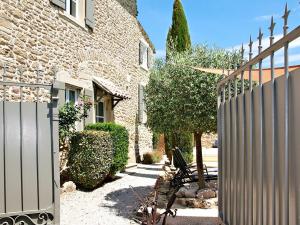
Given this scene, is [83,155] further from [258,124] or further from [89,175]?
[258,124]

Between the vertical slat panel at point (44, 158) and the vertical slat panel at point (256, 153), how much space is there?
85.2 inches

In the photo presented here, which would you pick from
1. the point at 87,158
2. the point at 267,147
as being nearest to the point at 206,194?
the point at 87,158

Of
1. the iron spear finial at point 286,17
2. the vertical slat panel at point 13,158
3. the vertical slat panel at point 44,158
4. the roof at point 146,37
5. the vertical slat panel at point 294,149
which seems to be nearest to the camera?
the vertical slat panel at point 294,149

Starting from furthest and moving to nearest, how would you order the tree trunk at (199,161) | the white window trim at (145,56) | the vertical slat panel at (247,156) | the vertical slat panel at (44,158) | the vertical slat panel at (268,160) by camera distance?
1. the white window trim at (145,56)
2. the tree trunk at (199,161)
3. the vertical slat panel at (44,158)
4. the vertical slat panel at (247,156)
5. the vertical slat panel at (268,160)

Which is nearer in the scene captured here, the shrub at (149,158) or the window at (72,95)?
the window at (72,95)

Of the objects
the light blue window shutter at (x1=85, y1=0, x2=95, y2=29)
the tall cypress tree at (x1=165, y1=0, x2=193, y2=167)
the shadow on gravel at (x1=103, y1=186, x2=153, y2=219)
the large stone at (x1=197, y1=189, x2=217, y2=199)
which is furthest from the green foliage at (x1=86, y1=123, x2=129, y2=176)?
the tall cypress tree at (x1=165, y1=0, x2=193, y2=167)

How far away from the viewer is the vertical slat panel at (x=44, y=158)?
12.8ft

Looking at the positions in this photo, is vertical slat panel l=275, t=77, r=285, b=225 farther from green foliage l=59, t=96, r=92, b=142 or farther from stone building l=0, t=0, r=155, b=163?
green foliage l=59, t=96, r=92, b=142

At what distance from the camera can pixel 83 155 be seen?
8547mm

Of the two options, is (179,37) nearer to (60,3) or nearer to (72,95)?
(72,95)

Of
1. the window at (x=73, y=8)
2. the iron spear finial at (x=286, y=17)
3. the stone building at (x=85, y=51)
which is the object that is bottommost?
the iron spear finial at (x=286, y=17)

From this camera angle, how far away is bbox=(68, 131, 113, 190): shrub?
28.0ft

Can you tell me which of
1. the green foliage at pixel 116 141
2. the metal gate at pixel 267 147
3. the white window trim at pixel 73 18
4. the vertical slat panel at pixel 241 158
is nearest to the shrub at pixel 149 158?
the green foliage at pixel 116 141

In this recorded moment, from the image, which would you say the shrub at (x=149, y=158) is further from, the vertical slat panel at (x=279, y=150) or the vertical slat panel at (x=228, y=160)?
the vertical slat panel at (x=279, y=150)
